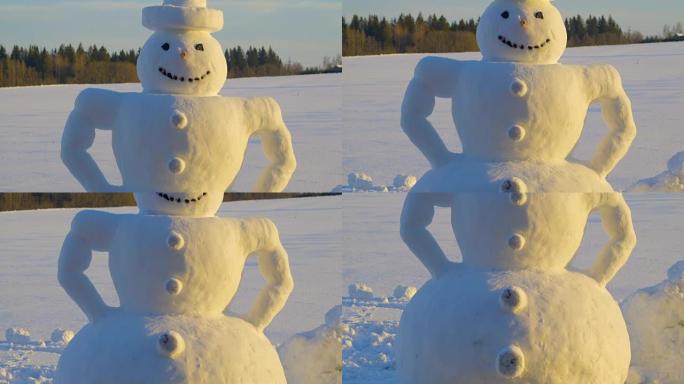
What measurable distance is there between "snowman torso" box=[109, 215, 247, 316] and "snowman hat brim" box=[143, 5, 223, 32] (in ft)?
2.79

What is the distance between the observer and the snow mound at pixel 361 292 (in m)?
12.9

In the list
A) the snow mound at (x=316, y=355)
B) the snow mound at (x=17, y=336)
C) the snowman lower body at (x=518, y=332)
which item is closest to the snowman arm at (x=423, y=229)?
the snowman lower body at (x=518, y=332)

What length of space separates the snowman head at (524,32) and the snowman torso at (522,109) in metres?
0.09

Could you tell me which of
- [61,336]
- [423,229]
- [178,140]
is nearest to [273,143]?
[178,140]

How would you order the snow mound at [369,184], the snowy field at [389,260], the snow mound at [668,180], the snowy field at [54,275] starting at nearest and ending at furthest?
the snowy field at [389,260] < the snowy field at [54,275] < the snow mound at [668,180] < the snow mound at [369,184]

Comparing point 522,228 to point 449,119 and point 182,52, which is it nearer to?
point 182,52

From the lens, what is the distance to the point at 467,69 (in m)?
8.94

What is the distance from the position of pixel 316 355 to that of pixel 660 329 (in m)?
1.97

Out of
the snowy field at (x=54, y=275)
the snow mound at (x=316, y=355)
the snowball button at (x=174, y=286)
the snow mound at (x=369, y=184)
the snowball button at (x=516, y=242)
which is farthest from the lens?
the snow mound at (x=369, y=184)

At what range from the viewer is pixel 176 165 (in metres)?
8.55

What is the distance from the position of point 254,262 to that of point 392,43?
252cm

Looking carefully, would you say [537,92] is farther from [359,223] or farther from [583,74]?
[359,223]

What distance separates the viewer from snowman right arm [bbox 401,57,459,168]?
9008 mm

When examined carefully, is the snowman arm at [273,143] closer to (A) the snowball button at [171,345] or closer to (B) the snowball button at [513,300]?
(A) the snowball button at [171,345]
